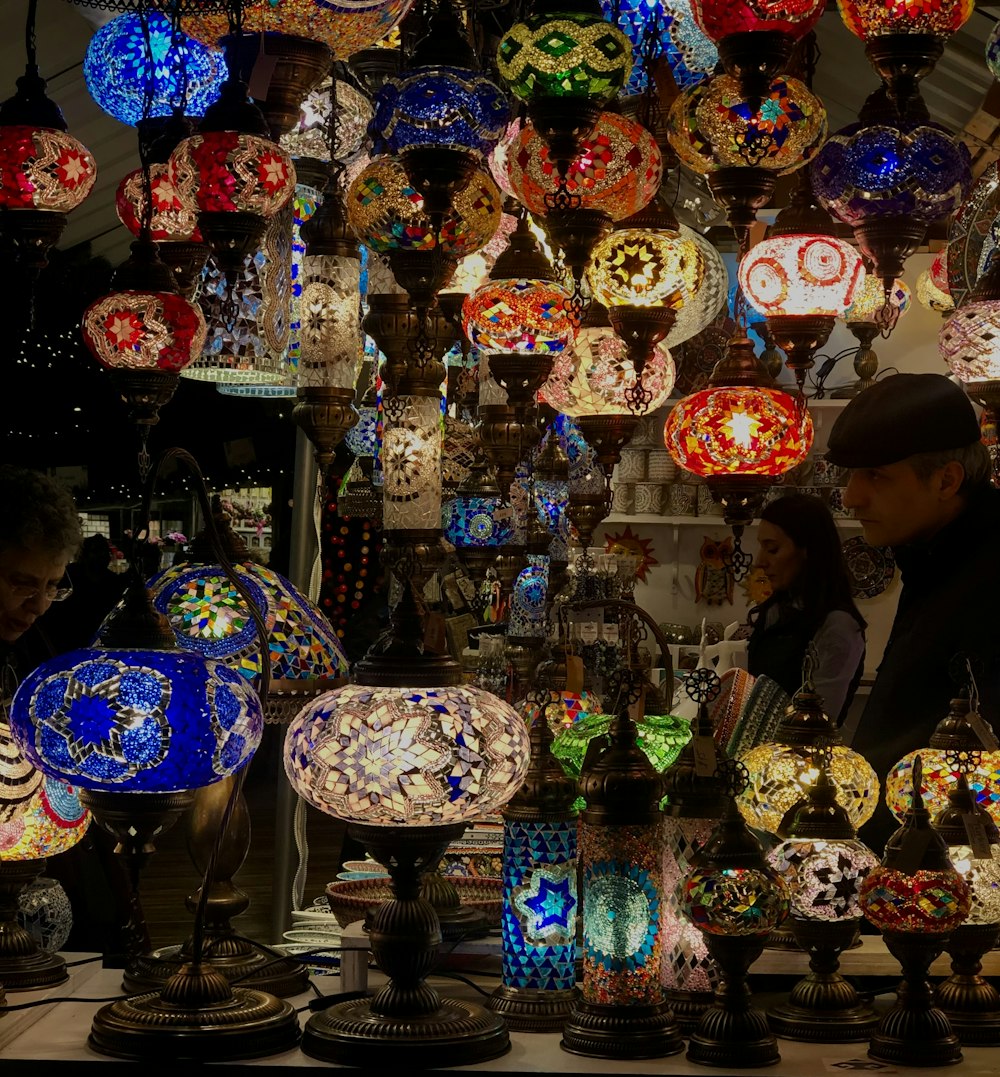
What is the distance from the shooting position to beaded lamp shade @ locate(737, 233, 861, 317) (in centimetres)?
233

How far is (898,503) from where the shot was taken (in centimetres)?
269

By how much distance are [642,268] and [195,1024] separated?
1125 mm

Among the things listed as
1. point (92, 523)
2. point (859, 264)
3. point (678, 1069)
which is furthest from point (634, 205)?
point (92, 523)

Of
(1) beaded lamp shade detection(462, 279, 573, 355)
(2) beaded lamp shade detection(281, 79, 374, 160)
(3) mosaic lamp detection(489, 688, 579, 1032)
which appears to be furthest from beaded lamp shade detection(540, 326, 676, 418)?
(3) mosaic lamp detection(489, 688, 579, 1032)

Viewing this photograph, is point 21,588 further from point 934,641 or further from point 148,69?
→ point 934,641

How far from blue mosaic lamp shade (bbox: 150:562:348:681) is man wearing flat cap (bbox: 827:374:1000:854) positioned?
3.22ft

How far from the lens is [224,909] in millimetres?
2094

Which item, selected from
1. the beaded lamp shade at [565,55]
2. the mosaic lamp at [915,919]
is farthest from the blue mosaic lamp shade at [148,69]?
the mosaic lamp at [915,919]

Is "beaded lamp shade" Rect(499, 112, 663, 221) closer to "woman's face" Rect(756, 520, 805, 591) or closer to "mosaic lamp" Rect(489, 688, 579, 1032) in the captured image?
"mosaic lamp" Rect(489, 688, 579, 1032)

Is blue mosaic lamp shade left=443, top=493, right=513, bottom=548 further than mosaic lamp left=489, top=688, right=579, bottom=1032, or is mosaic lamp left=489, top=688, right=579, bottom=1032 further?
blue mosaic lamp shade left=443, top=493, right=513, bottom=548

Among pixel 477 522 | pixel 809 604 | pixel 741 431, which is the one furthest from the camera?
pixel 809 604

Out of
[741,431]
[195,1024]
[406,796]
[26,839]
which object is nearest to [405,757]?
[406,796]

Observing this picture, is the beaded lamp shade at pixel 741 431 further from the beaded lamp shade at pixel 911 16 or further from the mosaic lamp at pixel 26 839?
the mosaic lamp at pixel 26 839

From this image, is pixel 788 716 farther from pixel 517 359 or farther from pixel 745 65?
pixel 745 65
